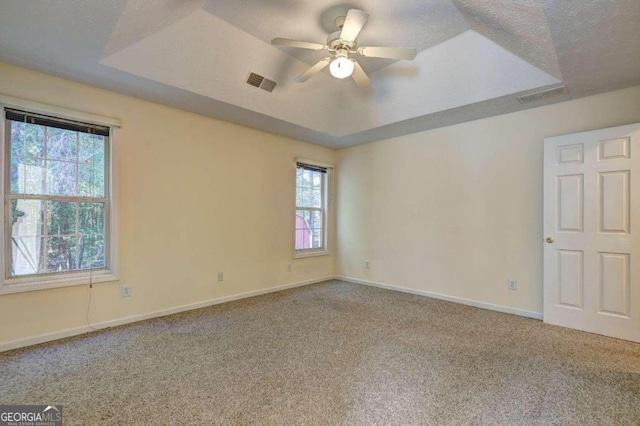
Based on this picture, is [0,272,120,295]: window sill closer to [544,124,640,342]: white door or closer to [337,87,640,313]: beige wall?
[337,87,640,313]: beige wall

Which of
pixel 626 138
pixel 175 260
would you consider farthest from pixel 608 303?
pixel 175 260

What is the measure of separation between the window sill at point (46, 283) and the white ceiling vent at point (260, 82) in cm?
251

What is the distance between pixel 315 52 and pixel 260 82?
2.25ft

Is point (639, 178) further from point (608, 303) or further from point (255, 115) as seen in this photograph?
point (255, 115)

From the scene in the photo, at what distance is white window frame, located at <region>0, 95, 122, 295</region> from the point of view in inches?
99.0

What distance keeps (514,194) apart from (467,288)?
131cm

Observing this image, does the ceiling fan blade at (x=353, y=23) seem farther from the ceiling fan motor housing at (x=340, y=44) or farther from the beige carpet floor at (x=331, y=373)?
the beige carpet floor at (x=331, y=373)

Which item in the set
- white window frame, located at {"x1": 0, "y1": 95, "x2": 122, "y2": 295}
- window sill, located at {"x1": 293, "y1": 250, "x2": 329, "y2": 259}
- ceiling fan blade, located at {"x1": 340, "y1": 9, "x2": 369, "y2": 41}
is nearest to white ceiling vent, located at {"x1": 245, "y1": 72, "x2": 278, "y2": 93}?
ceiling fan blade, located at {"x1": 340, "y1": 9, "x2": 369, "y2": 41}

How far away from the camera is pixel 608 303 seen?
287 centimetres

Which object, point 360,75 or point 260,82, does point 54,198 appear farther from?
point 360,75

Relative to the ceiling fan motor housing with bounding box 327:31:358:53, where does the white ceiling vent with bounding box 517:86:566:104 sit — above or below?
below
